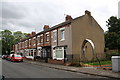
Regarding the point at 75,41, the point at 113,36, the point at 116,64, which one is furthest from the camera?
the point at 113,36

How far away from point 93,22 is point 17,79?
19.3 meters

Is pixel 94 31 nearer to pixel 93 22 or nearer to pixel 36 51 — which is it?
pixel 93 22

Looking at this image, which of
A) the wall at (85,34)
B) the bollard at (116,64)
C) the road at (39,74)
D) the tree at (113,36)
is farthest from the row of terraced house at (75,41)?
the tree at (113,36)

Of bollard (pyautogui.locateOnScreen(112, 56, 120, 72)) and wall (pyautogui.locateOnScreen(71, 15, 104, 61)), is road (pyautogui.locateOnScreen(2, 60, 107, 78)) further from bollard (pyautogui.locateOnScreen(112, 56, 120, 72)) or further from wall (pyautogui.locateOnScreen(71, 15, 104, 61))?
wall (pyautogui.locateOnScreen(71, 15, 104, 61))

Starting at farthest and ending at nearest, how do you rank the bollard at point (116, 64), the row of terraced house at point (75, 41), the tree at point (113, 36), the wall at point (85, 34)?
the tree at point (113, 36), the wall at point (85, 34), the row of terraced house at point (75, 41), the bollard at point (116, 64)

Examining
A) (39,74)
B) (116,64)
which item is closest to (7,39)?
(39,74)

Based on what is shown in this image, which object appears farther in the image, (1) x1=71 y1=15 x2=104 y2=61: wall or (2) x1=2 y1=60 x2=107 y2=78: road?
(1) x1=71 y1=15 x2=104 y2=61: wall

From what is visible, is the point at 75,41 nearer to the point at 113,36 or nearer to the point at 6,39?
the point at 113,36

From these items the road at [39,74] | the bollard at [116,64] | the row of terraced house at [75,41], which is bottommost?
the road at [39,74]

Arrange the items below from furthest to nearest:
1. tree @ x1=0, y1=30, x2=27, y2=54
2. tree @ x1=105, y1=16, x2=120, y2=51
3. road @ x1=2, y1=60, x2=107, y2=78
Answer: tree @ x1=0, y1=30, x2=27, y2=54, tree @ x1=105, y1=16, x2=120, y2=51, road @ x1=2, y1=60, x2=107, y2=78

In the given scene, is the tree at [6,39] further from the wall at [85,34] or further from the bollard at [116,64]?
the bollard at [116,64]

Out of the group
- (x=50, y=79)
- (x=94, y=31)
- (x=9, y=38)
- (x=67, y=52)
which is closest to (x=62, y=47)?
(x=67, y=52)

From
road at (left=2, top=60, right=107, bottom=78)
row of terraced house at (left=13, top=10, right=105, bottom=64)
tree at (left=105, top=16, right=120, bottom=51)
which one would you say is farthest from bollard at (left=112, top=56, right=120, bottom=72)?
tree at (left=105, top=16, right=120, bottom=51)

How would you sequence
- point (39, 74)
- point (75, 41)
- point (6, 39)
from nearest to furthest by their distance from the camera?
point (39, 74), point (75, 41), point (6, 39)
